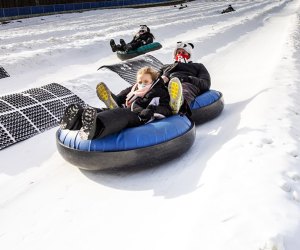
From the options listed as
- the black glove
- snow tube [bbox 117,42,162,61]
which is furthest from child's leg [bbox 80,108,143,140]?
snow tube [bbox 117,42,162,61]

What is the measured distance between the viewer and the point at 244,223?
2.33 meters

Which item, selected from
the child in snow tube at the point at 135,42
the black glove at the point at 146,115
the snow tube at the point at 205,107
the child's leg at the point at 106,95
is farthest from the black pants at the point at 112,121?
the child in snow tube at the point at 135,42

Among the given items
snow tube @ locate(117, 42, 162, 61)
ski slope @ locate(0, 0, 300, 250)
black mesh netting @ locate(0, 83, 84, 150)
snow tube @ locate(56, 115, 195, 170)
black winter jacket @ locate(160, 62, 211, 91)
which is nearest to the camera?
ski slope @ locate(0, 0, 300, 250)

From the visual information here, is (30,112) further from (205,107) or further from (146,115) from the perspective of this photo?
(205,107)

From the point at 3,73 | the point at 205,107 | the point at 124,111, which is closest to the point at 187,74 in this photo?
the point at 205,107

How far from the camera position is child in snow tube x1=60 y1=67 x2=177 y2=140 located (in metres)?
3.33

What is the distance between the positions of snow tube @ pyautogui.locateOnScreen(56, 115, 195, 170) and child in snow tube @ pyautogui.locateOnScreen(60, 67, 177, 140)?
84mm

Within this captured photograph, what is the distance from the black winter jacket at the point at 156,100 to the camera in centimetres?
393

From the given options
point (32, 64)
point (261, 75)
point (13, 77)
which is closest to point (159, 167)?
point (261, 75)

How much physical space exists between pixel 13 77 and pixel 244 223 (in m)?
7.08

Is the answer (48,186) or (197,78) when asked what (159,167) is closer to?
(48,186)

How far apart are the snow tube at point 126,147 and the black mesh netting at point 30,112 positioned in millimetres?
1240

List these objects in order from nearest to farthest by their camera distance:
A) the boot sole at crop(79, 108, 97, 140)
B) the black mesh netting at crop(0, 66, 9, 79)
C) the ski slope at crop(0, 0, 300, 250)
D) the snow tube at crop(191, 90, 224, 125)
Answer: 1. the ski slope at crop(0, 0, 300, 250)
2. the boot sole at crop(79, 108, 97, 140)
3. the snow tube at crop(191, 90, 224, 125)
4. the black mesh netting at crop(0, 66, 9, 79)

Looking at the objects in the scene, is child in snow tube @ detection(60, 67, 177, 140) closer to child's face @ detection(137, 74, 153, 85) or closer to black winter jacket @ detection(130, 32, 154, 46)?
child's face @ detection(137, 74, 153, 85)
